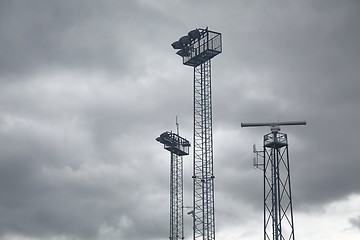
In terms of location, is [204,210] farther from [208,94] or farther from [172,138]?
[172,138]

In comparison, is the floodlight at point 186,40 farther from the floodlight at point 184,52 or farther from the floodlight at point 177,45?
the floodlight at point 184,52

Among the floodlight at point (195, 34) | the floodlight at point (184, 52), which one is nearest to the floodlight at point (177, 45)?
the floodlight at point (184, 52)

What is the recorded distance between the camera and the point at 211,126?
10075cm

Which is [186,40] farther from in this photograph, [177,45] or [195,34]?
[177,45]

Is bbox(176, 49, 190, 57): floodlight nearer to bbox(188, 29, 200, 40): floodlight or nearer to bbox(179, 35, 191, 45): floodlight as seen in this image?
bbox(179, 35, 191, 45): floodlight

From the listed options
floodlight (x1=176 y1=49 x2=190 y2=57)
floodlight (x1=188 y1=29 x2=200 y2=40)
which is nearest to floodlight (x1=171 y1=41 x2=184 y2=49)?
floodlight (x1=176 y1=49 x2=190 y2=57)

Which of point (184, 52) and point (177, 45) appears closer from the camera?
point (184, 52)

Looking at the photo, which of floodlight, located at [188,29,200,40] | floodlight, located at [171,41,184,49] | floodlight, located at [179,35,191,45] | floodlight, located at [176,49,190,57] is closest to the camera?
floodlight, located at [188,29,200,40]

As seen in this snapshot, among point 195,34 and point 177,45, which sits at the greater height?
point 195,34

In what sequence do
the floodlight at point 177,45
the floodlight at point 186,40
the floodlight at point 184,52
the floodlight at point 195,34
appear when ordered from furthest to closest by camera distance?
1. the floodlight at point 177,45
2. the floodlight at point 184,52
3. the floodlight at point 186,40
4. the floodlight at point 195,34

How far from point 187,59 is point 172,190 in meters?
37.8

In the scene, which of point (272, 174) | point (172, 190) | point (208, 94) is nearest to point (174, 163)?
point (172, 190)

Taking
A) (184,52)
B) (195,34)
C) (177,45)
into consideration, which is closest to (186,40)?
(195,34)

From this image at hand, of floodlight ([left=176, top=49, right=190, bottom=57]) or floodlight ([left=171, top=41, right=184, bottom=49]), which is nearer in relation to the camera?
floodlight ([left=176, top=49, right=190, bottom=57])
